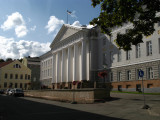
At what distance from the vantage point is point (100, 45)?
48625 millimetres

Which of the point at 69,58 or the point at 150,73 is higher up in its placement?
the point at 69,58

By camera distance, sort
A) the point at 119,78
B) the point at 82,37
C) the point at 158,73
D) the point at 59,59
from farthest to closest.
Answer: the point at 59,59 → the point at 82,37 → the point at 119,78 → the point at 158,73

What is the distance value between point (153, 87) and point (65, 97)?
14479 millimetres

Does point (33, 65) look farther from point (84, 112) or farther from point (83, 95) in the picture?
point (84, 112)

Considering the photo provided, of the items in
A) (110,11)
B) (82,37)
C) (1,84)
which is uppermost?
(82,37)

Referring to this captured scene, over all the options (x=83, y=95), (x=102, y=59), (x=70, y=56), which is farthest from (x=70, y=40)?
(x=83, y=95)

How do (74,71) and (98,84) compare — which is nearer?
(98,84)

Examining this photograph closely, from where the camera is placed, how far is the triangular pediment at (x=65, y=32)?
5452cm

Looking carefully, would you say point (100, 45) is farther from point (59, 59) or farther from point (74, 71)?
point (59, 59)

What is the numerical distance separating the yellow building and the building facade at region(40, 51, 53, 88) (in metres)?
6.35

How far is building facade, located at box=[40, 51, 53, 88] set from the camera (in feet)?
253

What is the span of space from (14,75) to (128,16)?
76583mm

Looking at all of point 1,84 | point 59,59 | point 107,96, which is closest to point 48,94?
point 107,96

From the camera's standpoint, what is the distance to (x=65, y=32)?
60281mm
